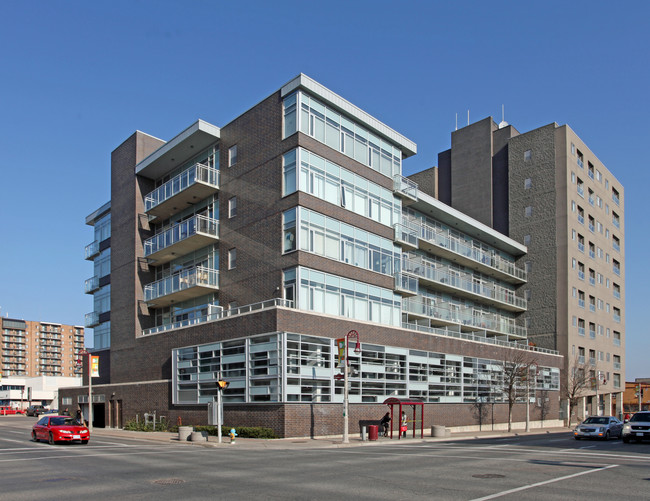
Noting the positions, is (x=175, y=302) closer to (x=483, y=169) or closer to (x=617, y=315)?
(x=483, y=169)

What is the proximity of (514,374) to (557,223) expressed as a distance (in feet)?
67.7

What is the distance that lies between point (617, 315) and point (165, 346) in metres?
58.6

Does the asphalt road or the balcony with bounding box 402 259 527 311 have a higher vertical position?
the balcony with bounding box 402 259 527 311

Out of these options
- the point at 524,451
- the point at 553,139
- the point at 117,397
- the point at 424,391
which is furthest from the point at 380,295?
the point at 553,139

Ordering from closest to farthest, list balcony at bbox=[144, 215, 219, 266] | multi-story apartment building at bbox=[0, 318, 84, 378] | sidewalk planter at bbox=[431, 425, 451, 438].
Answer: sidewalk planter at bbox=[431, 425, 451, 438] < balcony at bbox=[144, 215, 219, 266] < multi-story apartment building at bbox=[0, 318, 84, 378]

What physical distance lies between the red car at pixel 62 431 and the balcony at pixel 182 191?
60.5ft

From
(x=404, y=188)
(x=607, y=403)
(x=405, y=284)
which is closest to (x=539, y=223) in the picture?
(x=404, y=188)

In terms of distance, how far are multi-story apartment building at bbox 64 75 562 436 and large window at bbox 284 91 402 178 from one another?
5.0 inches

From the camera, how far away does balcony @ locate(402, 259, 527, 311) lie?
49947 mm

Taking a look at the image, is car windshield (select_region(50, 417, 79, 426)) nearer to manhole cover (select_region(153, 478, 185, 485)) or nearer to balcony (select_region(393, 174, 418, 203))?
manhole cover (select_region(153, 478, 185, 485))

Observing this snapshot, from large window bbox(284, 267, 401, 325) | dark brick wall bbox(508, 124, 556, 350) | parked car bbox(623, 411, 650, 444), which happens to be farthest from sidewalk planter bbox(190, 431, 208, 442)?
dark brick wall bbox(508, 124, 556, 350)

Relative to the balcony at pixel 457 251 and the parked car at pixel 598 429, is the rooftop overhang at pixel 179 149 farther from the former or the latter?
the parked car at pixel 598 429

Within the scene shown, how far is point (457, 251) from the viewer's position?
5644 centimetres

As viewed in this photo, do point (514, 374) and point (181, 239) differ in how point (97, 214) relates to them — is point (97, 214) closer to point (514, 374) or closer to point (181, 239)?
point (181, 239)
